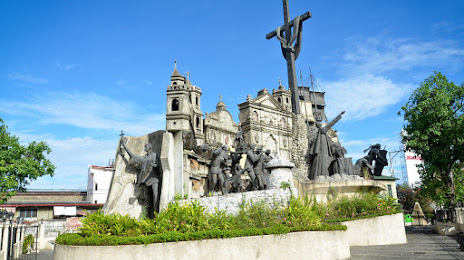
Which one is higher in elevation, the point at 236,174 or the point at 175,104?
the point at 175,104

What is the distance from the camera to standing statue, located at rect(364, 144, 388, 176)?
18.4 meters

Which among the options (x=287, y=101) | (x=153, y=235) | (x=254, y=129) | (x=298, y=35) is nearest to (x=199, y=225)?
(x=153, y=235)

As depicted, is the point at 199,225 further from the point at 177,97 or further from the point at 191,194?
the point at 177,97

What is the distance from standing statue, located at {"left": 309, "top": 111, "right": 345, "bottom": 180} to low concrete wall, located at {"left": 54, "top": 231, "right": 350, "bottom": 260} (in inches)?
237

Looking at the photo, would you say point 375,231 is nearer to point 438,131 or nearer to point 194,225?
point 194,225

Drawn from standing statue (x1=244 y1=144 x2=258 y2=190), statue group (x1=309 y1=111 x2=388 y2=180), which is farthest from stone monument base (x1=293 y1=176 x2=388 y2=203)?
standing statue (x1=244 y1=144 x2=258 y2=190)

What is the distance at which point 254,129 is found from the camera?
120 ft

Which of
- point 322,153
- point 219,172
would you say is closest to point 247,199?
point 219,172

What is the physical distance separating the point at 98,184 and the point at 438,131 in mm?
34386

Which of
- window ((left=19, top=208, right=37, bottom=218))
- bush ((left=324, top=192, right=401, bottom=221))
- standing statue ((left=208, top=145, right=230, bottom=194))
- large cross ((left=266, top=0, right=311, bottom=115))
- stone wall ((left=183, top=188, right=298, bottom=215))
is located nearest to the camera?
stone wall ((left=183, top=188, right=298, bottom=215))

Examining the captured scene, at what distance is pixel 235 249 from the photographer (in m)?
9.10

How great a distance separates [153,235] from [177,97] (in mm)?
7540

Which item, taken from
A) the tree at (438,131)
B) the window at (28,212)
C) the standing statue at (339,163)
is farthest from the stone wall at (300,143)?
the window at (28,212)

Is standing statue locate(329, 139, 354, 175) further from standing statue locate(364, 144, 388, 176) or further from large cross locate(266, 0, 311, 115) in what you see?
large cross locate(266, 0, 311, 115)
